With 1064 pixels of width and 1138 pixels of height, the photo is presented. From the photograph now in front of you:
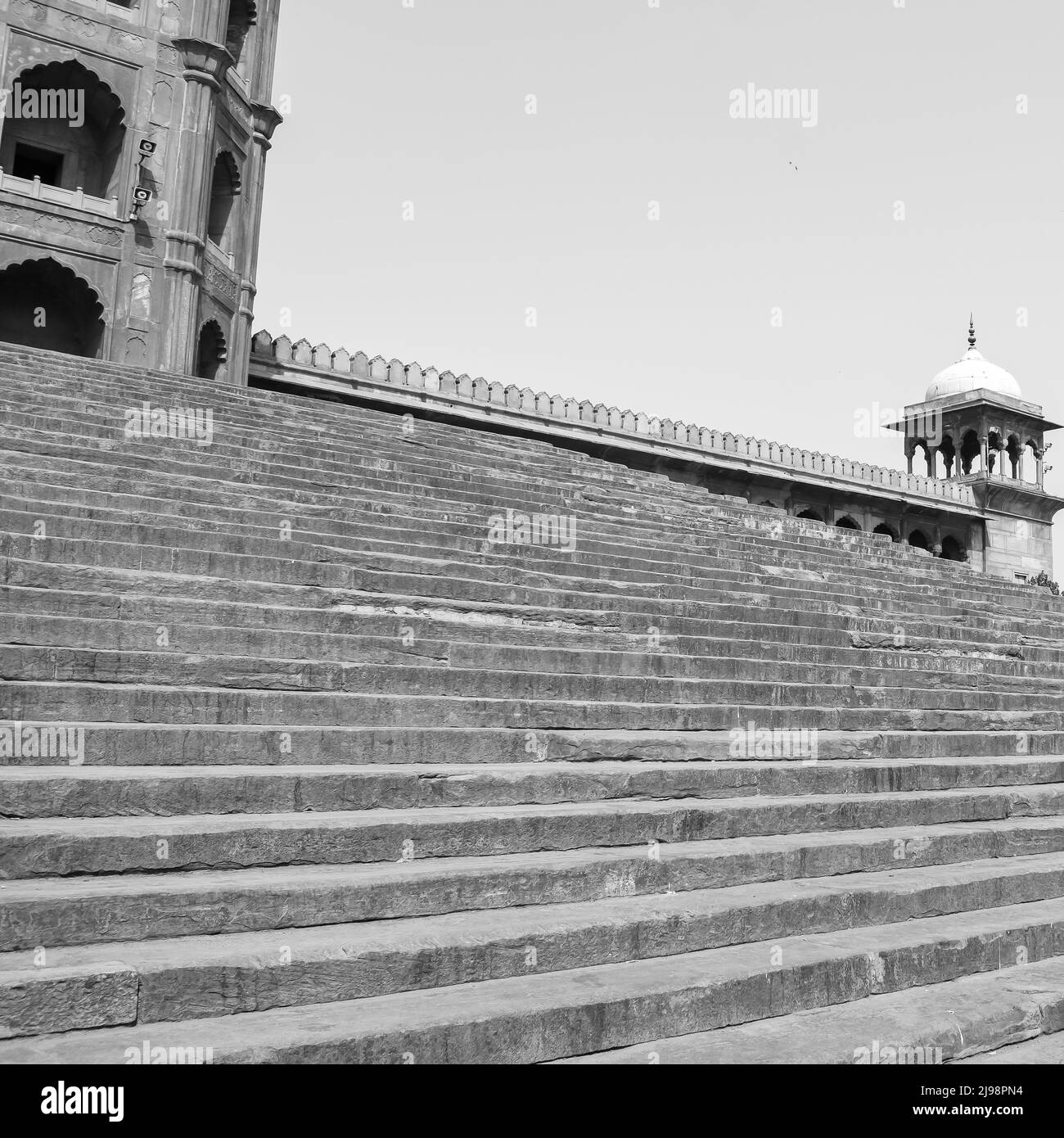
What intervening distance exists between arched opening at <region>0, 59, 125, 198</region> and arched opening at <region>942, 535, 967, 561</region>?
1989 centimetres

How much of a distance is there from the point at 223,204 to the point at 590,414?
7396mm

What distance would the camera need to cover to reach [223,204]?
18.3 metres

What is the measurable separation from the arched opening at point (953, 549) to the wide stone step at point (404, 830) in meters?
22.9

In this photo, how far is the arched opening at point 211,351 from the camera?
17234 millimetres

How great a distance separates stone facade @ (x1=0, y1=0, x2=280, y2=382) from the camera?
15625 mm

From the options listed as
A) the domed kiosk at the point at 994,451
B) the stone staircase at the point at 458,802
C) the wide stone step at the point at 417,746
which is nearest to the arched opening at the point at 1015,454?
the domed kiosk at the point at 994,451

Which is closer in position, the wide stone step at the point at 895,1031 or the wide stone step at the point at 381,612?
the wide stone step at the point at 895,1031
